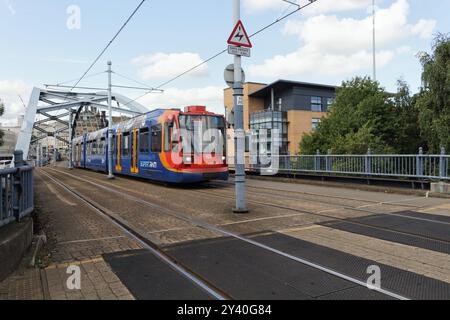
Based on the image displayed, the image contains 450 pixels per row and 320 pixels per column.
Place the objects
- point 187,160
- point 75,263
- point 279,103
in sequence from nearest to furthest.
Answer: point 75,263 < point 187,160 < point 279,103

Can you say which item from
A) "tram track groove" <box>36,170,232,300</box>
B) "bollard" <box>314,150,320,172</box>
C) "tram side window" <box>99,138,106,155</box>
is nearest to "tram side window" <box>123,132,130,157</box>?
"tram side window" <box>99,138,106,155</box>

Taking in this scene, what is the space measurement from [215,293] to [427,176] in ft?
37.0

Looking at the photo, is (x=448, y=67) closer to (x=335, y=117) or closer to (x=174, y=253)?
(x=335, y=117)

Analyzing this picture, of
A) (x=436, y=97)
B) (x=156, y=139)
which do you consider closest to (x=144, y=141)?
(x=156, y=139)

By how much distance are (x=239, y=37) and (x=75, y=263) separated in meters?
6.44

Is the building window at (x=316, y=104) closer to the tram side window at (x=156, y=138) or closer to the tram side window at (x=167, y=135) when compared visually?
the tram side window at (x=156, y=138)

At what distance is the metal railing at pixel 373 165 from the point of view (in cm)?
1297

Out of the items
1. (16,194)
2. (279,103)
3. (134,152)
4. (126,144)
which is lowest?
(16,194)

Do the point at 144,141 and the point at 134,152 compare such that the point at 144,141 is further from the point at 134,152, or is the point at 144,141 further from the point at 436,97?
the point at 436,97

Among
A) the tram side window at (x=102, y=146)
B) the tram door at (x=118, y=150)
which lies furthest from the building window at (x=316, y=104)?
the tram door at (x=118, y=150)

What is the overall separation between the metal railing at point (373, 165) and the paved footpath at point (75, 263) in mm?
10660

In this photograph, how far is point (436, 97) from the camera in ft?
Result: 74.8
